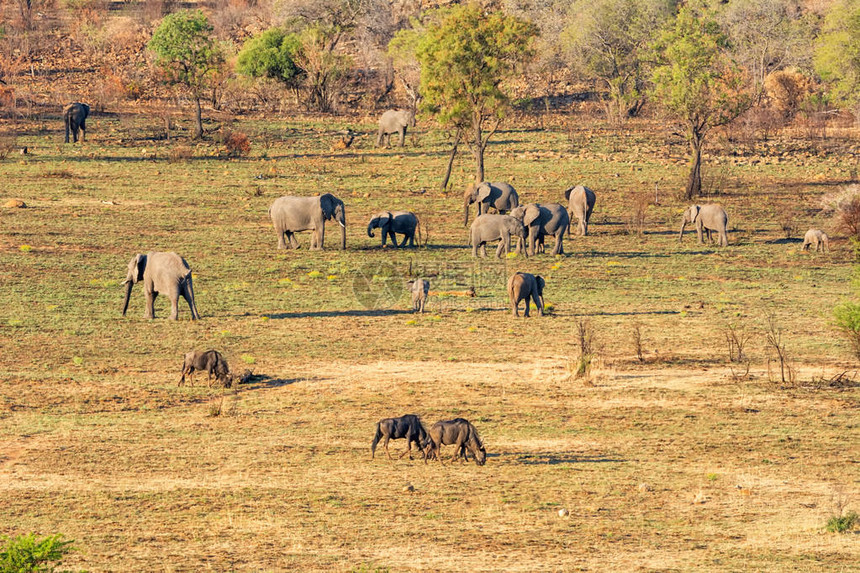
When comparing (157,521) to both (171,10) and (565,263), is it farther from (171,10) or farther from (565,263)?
(171,10)

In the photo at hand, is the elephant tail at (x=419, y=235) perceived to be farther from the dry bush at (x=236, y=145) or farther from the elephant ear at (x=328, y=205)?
the dry bush at (x=236, y=145)

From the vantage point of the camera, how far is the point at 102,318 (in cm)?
2683

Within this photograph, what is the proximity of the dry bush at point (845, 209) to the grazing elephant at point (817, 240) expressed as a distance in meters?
0.80

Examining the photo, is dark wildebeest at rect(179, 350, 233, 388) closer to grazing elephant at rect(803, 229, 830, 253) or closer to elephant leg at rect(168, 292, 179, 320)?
elephant leg at rect(168, 292, 179, 320)

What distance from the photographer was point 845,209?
3953 cm

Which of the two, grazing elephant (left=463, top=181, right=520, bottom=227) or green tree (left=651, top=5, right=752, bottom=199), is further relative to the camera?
green tree (left=651, top=5, right=752, bottom=199)

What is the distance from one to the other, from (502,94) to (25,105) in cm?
2857

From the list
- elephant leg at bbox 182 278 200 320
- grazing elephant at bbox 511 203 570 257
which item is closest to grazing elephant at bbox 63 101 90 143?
grazing elephant at bbox 511 203 570 257

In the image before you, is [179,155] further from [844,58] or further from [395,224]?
[844,58]

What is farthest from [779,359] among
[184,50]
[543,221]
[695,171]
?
[184,50]

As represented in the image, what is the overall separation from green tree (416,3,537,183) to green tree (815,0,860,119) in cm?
2228

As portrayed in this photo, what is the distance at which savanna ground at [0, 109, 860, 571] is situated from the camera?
47.1ft

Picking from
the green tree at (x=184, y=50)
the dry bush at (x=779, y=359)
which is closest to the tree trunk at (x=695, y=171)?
the dry bush at (x=779, y=359)

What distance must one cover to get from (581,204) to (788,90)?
121ft
